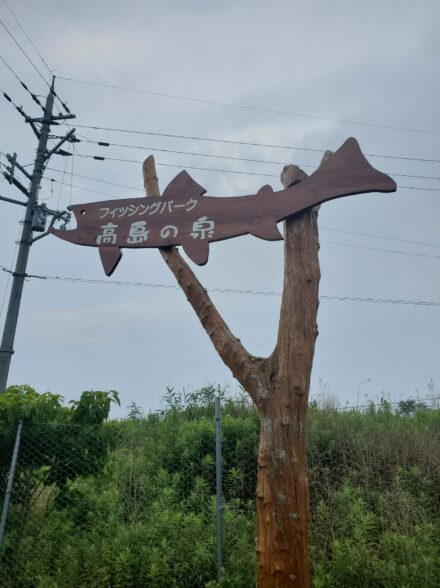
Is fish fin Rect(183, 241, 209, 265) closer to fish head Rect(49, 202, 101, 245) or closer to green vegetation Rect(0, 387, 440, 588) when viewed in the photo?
fish head Rect(49, 202, 101, 245)

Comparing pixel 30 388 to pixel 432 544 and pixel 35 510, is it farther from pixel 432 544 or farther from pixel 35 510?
pixel 432 544

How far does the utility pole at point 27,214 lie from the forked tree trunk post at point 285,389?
681 cm

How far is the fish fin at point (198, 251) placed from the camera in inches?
142

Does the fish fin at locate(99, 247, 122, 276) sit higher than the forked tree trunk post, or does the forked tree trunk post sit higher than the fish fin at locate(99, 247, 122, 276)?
the fish fin at locate(99, 247, 122, 276)

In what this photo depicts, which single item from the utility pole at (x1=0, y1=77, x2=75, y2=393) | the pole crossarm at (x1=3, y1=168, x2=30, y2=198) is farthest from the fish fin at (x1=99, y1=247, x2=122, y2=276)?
the pole crossarm at (x1=3, y1=168, x2=30, y2=198)

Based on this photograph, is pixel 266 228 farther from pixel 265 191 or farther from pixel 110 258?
pixel 110 258

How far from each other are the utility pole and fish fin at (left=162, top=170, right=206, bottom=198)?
6.65 metres

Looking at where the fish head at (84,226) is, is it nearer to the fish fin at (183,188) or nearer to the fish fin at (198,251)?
the fish fin at (183,188)

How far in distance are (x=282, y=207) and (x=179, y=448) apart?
355 centimetres

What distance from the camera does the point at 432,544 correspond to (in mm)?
3658

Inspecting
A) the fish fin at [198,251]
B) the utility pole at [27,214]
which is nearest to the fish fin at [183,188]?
the fish fin at [198,251]

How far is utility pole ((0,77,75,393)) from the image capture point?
9.23 meters

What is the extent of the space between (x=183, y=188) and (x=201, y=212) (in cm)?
32

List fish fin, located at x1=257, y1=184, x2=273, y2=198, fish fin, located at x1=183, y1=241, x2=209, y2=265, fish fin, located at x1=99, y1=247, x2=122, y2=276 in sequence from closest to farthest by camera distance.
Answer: fish fin, located at x1=257, y1=184, x2=273, y2=198 → fish fin, located at x1=183, y1=241, x2=209, y2=265 → fish fin, located at x1=99, y1=247, x2=122, y2=276
